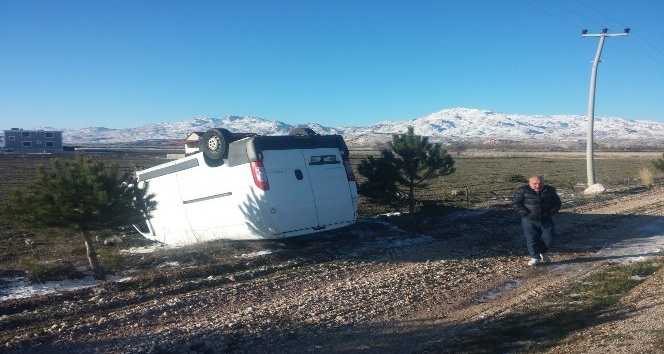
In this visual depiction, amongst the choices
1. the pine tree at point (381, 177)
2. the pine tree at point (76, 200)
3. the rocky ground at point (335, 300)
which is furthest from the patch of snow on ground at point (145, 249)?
the pine tree at point (381, 177)

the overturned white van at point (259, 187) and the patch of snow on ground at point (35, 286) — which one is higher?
the overturned white van at point (259, 187)

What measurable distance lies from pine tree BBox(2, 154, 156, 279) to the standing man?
735cm

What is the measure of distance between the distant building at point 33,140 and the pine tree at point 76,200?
4136 inches

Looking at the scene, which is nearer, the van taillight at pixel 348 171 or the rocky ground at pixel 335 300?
the rocky ground at pixel 335 300

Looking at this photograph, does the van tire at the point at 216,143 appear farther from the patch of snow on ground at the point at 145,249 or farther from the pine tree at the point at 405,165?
the pine tree at the point at 405,165

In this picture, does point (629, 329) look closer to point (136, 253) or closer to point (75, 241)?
point (136, 253)

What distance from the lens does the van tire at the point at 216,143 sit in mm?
10078

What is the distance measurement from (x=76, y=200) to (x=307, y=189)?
4.15 meters

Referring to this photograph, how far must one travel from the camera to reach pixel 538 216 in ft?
29.8

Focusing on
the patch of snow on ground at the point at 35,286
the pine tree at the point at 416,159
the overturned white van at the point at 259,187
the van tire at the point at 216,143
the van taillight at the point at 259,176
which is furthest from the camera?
the pine tree at the point at 416,159

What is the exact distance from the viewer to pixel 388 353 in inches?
205

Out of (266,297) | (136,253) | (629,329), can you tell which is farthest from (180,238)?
(629,329)

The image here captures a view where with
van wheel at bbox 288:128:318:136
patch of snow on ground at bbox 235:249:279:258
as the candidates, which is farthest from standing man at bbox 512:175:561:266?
patch of snow on ground at bbox 235:249:279:258

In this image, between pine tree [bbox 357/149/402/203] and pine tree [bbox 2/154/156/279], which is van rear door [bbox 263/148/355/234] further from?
pine tree [bbox 357/149/402/203]
